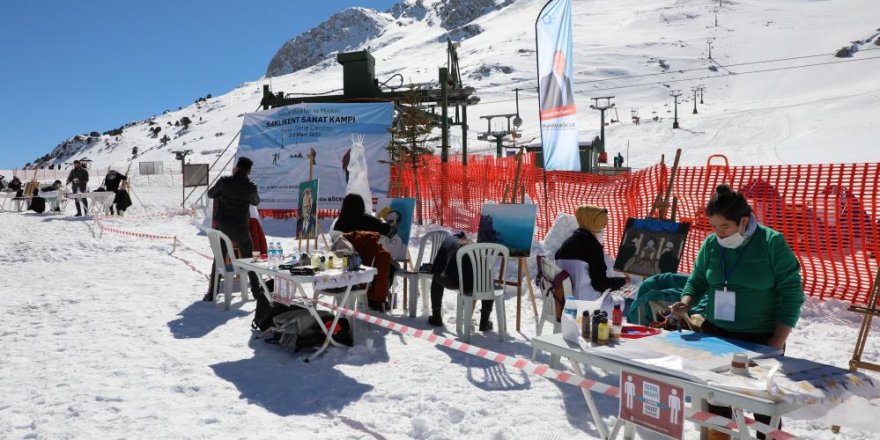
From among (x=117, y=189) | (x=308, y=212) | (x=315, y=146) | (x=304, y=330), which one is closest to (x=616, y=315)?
(x=304, y=330)

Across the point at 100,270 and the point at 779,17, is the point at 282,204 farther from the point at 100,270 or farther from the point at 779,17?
the point at 779,17

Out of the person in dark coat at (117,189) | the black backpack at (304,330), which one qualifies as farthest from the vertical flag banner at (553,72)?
the person in dark coat at (117,189)

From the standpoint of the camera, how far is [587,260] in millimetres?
5055

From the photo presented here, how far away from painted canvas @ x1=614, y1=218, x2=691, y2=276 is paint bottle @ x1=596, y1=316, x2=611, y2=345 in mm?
2907

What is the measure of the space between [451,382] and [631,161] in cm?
3684

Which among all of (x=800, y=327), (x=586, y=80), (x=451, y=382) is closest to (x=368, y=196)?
(x=451, y=382)

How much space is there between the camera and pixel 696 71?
9219 cm

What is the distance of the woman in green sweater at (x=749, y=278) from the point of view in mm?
3053

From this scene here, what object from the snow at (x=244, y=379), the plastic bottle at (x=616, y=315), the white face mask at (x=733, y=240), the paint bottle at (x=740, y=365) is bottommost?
the snow at (x=244, y=379)

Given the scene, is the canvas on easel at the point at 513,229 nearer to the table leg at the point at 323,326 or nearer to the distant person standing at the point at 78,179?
the table leg at the point at 323,326

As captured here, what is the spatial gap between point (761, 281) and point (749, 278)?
6 cm

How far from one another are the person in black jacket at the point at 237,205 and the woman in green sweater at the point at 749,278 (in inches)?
215

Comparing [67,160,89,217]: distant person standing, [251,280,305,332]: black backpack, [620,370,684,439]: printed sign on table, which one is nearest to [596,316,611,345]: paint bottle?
[620,370,684,439]: printed sign on table

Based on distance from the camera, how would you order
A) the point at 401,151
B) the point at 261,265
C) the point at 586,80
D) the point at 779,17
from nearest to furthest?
the point at 261,265
the point at 401,151
the point at 586,80
the point at 779,17
